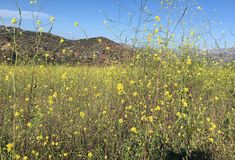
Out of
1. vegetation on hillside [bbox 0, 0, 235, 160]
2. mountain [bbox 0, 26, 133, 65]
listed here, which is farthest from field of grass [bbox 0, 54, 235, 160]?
mountain [bbox 0, 26, 133, 65]

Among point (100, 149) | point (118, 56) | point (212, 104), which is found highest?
point (118, 56)

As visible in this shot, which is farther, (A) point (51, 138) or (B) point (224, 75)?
(B) point (224, 75)

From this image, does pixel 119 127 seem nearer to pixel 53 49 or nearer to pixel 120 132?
pixel 120 132

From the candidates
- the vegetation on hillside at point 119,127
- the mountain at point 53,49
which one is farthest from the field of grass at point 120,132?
the mountain at point 53,49

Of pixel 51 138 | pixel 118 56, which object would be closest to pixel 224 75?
pixel 118 56

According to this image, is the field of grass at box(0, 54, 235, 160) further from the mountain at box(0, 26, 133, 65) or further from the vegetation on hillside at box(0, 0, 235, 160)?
the mountain at box(0, 26, 133, 65)

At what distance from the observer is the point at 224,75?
6.71 meters

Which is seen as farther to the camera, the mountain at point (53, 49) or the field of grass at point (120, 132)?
the field of grass at point (120, 132)

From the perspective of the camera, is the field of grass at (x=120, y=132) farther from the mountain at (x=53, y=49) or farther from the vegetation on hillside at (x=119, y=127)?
the mountain at (x=53, y=49)

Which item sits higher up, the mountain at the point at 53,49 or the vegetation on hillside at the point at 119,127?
the mountain at the point at 53,49

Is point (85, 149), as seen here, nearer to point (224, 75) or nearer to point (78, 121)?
point (78, 121)

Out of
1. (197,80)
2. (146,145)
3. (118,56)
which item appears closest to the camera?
(146,145)

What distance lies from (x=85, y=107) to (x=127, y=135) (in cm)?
92

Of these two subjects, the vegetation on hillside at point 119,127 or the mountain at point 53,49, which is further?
the vegetation on hillside at point 119,127
